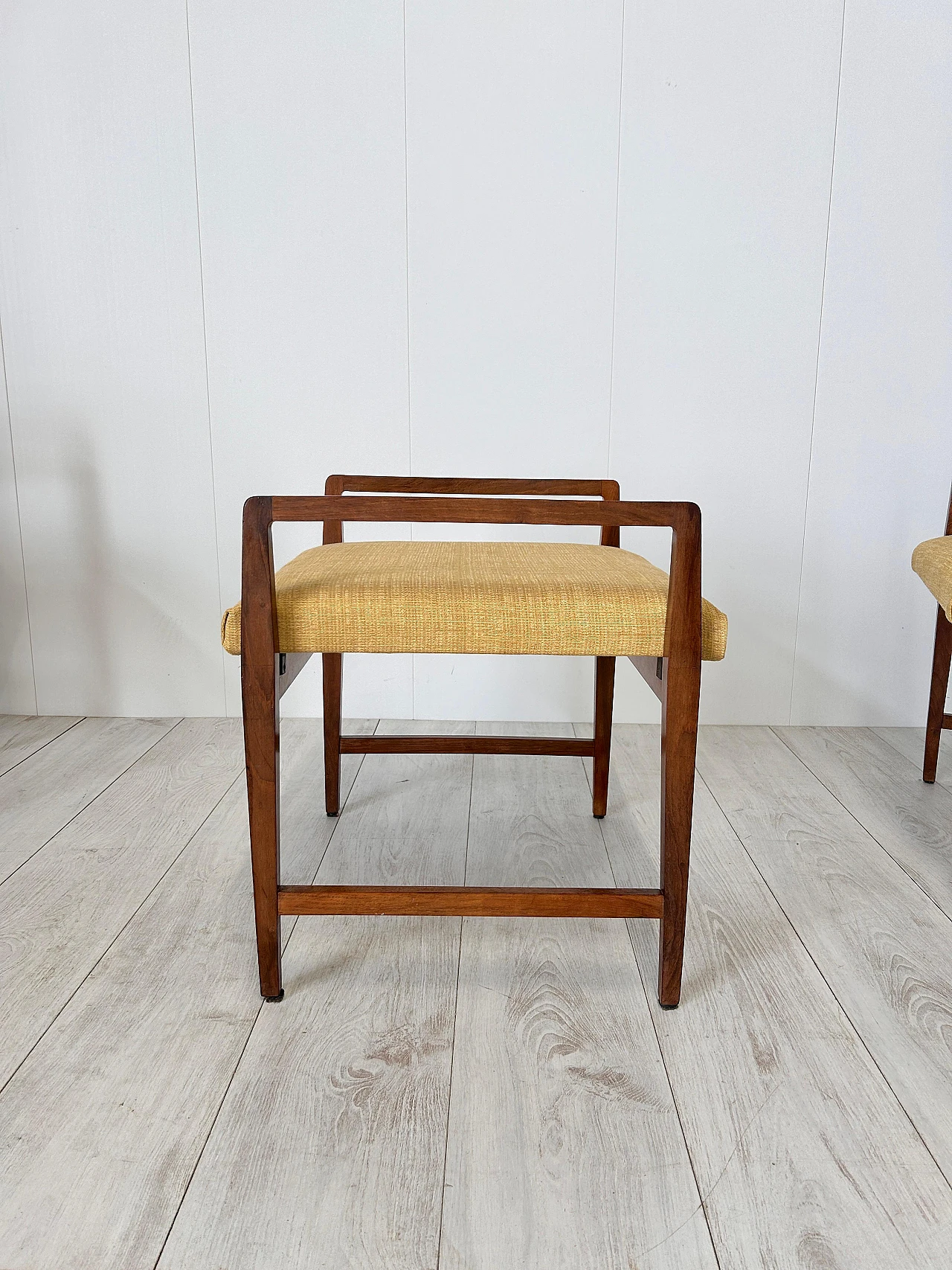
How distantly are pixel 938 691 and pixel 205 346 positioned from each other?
5.23 ft

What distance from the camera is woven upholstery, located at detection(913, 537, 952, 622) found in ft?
4.11

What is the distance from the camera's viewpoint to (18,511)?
2031mm

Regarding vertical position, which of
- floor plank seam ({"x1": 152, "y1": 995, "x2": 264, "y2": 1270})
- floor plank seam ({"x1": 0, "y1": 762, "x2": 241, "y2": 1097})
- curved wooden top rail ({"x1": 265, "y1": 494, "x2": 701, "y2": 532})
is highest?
curved wooden top rail ({"x1": 265, "y1": 494, "x2": 701, "y2": 532})

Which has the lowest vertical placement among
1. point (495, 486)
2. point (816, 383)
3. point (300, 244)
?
point (495, 486)

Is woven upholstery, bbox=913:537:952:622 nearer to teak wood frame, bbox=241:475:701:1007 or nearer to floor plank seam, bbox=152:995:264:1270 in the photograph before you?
teak wood frame, bbox=241:475:701:1007

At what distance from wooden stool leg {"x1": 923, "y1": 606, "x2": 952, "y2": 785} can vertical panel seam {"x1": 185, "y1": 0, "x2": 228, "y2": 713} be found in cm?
143

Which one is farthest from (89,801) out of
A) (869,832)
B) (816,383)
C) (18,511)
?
(816,383)

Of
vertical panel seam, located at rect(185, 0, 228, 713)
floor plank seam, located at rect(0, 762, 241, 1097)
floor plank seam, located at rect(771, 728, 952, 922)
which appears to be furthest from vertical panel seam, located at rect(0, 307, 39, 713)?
floor plank seam, located at rect(771, 728, 952, 922)

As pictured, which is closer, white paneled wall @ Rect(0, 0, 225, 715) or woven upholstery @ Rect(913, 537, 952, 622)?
woven upholstery @ Rect(913, 537, 952, 622)

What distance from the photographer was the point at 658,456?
1.98 m

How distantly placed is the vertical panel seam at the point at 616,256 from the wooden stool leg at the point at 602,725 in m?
Answer: 0.65

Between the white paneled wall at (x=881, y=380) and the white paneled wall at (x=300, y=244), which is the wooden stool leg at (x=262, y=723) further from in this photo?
the white paneled wall at (x=881, y=380)

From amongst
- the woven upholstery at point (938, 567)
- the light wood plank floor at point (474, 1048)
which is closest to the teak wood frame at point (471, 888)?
the light wood plank floor at point (474, 1048)

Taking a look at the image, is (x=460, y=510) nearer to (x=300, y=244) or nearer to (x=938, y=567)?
(x=938, y=567)
